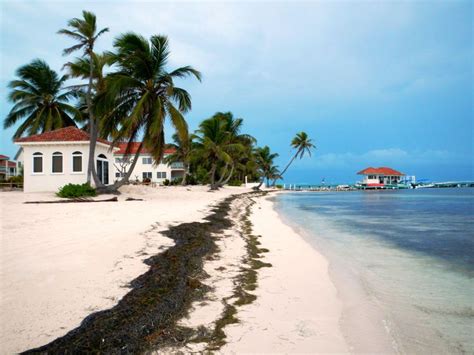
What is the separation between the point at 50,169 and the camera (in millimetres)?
20156

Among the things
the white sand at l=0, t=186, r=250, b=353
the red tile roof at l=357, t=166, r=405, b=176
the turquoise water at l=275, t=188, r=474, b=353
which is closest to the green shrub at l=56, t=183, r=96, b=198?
the white sand at l=0, t=186, r=250, b=353

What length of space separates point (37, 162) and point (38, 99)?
30.3 ft

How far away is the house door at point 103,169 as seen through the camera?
2146 cm

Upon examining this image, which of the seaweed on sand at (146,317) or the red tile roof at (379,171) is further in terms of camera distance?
the red tile roof at (379,171)

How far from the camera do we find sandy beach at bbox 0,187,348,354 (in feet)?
10.3

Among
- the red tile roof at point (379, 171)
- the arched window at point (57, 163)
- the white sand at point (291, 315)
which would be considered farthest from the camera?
the red tile roof at point (379, 171)

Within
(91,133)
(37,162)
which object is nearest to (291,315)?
(91,133)

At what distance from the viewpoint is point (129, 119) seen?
16.9 metres

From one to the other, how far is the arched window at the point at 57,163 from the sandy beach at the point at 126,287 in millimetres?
13313

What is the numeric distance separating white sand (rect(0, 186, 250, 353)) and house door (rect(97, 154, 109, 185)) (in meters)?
13.0

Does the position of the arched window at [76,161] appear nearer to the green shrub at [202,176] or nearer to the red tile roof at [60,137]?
the red tile roof at [60,137]

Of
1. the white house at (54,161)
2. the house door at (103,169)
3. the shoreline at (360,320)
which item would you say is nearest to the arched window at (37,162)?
the white house at (54,161)

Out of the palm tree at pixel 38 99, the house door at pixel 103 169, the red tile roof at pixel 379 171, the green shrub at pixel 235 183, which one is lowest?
the green shrub at pixel 235 183

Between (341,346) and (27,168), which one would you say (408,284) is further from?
(27,168)
